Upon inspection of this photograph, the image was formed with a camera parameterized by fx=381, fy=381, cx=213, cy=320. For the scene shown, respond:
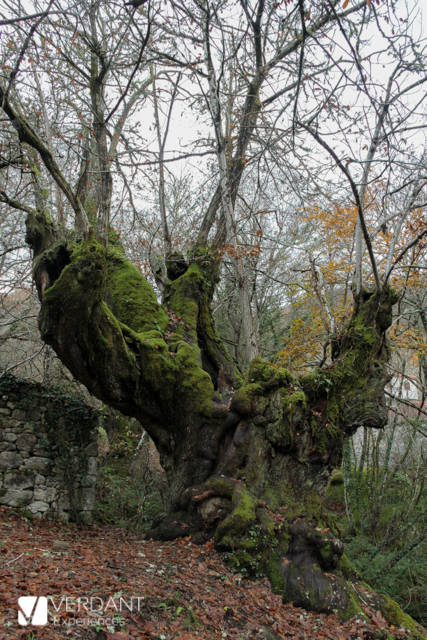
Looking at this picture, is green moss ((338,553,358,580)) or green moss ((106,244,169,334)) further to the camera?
green moss ((106,244,169,334))

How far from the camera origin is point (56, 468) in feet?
22.0

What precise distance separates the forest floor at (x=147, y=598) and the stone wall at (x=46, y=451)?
6.99 feet

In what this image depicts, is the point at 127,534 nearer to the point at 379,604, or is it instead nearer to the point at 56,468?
the point at 56,468

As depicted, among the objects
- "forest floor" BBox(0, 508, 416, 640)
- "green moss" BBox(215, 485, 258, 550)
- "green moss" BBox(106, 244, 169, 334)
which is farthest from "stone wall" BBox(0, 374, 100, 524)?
"green moss" BBox(215, 485, 258, 550)

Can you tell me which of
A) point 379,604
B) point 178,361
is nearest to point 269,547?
point 379,604

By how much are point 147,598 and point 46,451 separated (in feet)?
15.1

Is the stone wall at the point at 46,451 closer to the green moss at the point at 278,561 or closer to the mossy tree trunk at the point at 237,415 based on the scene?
the mossy tree trunk at the point at 237,415

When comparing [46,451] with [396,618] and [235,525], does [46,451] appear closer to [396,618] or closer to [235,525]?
[235,525]

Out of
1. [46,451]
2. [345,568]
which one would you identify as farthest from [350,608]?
[46,451]

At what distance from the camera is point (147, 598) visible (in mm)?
2824

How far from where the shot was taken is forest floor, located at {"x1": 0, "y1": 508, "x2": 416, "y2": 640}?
2.35 metres

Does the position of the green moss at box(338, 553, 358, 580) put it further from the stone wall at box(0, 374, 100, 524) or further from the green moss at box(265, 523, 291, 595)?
the stone wall at box(0, 374, 100, 524)

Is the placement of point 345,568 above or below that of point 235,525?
below

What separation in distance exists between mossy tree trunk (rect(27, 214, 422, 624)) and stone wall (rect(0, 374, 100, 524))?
248cm
